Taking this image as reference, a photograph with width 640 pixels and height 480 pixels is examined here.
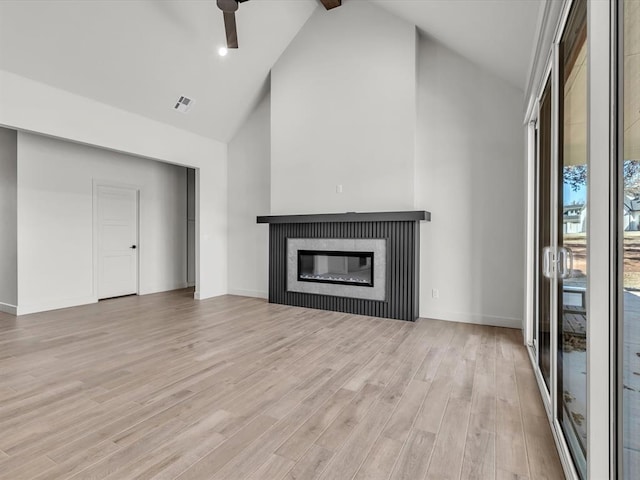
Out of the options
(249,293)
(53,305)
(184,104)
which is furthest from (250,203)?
(53,305)

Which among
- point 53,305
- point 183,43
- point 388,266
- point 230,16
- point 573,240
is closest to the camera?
point 573,240

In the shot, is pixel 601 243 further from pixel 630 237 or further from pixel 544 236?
pixel 544 236

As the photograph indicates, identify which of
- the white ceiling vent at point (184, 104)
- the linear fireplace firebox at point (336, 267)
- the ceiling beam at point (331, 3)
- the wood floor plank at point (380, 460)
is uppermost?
the ceiling beam at point (331, 3)

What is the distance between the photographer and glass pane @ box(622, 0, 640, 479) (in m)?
0.95

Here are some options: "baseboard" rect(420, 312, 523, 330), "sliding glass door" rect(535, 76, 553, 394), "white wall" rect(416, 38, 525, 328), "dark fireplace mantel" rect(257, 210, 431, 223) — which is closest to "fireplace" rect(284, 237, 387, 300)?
"dark fireplace mantel" rect(257, 210, 431, 223)

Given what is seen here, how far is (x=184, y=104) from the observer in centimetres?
509

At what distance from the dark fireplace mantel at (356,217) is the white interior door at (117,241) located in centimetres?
252

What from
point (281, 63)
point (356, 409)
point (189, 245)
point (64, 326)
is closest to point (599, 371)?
point (356, 409)

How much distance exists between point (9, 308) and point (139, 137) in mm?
2865

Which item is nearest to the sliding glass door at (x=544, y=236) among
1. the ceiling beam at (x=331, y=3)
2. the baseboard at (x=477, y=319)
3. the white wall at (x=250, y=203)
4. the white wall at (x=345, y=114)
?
the baseboard at (x=477, y=319)

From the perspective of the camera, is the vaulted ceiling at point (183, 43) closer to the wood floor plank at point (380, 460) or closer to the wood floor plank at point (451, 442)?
the wood floor plank at point (451, 442)

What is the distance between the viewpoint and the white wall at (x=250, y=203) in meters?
5.94

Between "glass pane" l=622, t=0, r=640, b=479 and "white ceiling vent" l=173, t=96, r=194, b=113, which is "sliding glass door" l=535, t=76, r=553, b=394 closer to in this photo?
"glass pane" l=622, t=0, r=640, b=479

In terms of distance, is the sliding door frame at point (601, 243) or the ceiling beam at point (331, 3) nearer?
the sliding door frame at point (601, 243)
